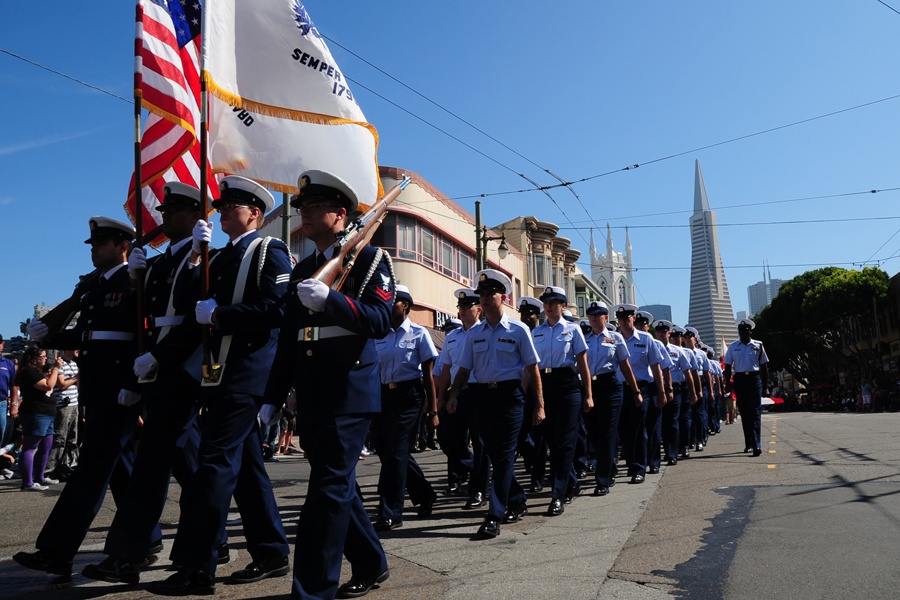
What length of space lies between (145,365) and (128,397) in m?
0.37

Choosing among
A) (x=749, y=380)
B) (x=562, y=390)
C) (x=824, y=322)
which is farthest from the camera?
(x=824, y=322)

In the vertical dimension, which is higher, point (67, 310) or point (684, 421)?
point (67, 310)

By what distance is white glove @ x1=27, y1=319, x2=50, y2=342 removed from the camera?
5.54 metres

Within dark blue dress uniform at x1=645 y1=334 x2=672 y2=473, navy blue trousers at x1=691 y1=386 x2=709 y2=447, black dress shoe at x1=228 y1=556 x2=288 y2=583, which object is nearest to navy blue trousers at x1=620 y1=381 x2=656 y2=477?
Answer: dark blue dress uniform at x1=645 y1=334 x2=672 y2=473

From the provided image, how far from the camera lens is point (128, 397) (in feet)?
15.8

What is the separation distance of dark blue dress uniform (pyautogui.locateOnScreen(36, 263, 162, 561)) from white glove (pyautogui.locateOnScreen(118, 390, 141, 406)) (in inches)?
2.3

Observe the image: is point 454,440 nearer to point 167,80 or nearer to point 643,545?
point 643,545

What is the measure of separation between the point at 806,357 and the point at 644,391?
2553 inches

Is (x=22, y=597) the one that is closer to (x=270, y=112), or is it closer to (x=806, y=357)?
(x=270, y=112)

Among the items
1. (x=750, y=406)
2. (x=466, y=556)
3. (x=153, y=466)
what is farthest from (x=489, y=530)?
(x=750, y=406)

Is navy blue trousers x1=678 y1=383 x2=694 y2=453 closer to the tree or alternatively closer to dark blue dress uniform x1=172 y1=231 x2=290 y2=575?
dark blue dress uniform x1=172 y1=231 x2=290 y2=575

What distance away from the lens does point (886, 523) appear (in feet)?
19.6

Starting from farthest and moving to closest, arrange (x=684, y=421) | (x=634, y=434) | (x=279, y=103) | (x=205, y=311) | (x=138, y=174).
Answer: (x=684, y=421)
(x=634, y=434)
(x=279, y=103)
(x=138, y=174)
(x=205, y=311)

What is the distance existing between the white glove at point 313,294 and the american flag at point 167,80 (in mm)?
3050
